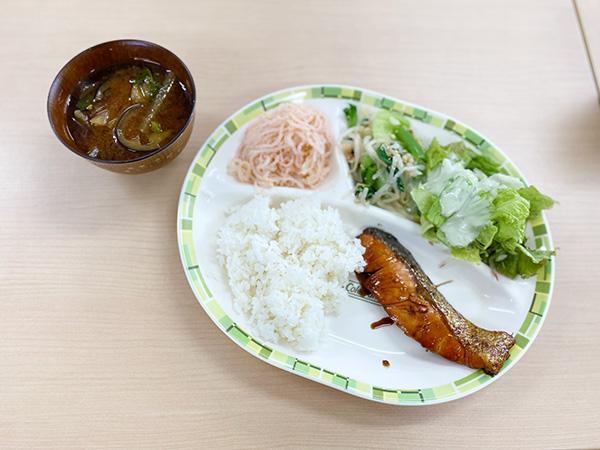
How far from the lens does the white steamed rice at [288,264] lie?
2.12 meters

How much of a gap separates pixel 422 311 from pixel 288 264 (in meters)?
0.70

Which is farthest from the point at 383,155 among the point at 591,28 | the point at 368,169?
the point at 591,28

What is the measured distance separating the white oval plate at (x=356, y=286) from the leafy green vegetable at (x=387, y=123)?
5 centimetres

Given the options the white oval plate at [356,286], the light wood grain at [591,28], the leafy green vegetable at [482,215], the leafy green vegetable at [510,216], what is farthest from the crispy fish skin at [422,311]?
the light wood grain at [591,28]

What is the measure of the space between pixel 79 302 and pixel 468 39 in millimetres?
2882

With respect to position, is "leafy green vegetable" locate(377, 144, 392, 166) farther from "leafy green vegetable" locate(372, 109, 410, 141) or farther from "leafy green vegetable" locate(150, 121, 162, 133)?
"leafy green vegetable" locate(150, 121, 162, 133)

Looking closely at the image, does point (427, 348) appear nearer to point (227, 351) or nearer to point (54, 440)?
point (227, 351)

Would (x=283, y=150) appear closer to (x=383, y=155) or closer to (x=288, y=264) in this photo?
(x=383, y=155)

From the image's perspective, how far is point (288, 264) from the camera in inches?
87.3

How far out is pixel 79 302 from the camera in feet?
7.36

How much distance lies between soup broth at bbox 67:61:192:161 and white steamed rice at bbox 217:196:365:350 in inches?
22.9

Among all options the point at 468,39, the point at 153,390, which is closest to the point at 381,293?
the point at 153,390

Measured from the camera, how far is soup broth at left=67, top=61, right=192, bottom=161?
2221mm

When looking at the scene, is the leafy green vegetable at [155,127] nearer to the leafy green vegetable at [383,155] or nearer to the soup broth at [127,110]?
the soup broth at [127,110]
